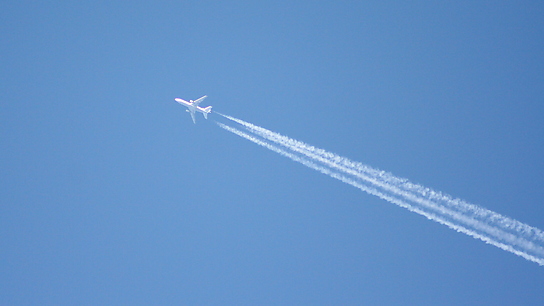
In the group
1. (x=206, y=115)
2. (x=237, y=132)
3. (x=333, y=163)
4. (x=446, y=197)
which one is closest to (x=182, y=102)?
(x=206, y=115)

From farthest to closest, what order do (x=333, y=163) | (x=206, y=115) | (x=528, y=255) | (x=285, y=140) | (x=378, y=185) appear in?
(x=206, y=115) → (x=285, y=140) → (x=333, y=163) → (x=378, y=185) → (x=528, y=255)

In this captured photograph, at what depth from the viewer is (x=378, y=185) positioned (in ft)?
166

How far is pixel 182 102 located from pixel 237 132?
33.3 ft


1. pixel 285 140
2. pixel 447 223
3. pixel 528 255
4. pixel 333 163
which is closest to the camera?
pixel 528 255

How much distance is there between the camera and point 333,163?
54.9 meters

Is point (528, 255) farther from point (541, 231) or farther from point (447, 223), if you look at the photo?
point (447, 223)

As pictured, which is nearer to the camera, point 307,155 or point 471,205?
point 471,205

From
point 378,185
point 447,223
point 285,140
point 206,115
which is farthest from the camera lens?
point 206,115

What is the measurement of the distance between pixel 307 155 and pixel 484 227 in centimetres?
1849

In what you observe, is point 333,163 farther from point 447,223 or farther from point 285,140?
point 447,223

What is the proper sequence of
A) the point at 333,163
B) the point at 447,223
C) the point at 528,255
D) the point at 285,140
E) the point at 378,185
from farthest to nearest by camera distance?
the point at 285,140 < the point at 333,163 < the point at 378,185 < the point at 447,223 < the point at 528,255

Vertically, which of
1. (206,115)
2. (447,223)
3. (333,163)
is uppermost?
(206,115)

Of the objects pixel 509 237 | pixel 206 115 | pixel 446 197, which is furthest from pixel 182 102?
pixel 509 237

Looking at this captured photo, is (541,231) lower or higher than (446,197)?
lower
